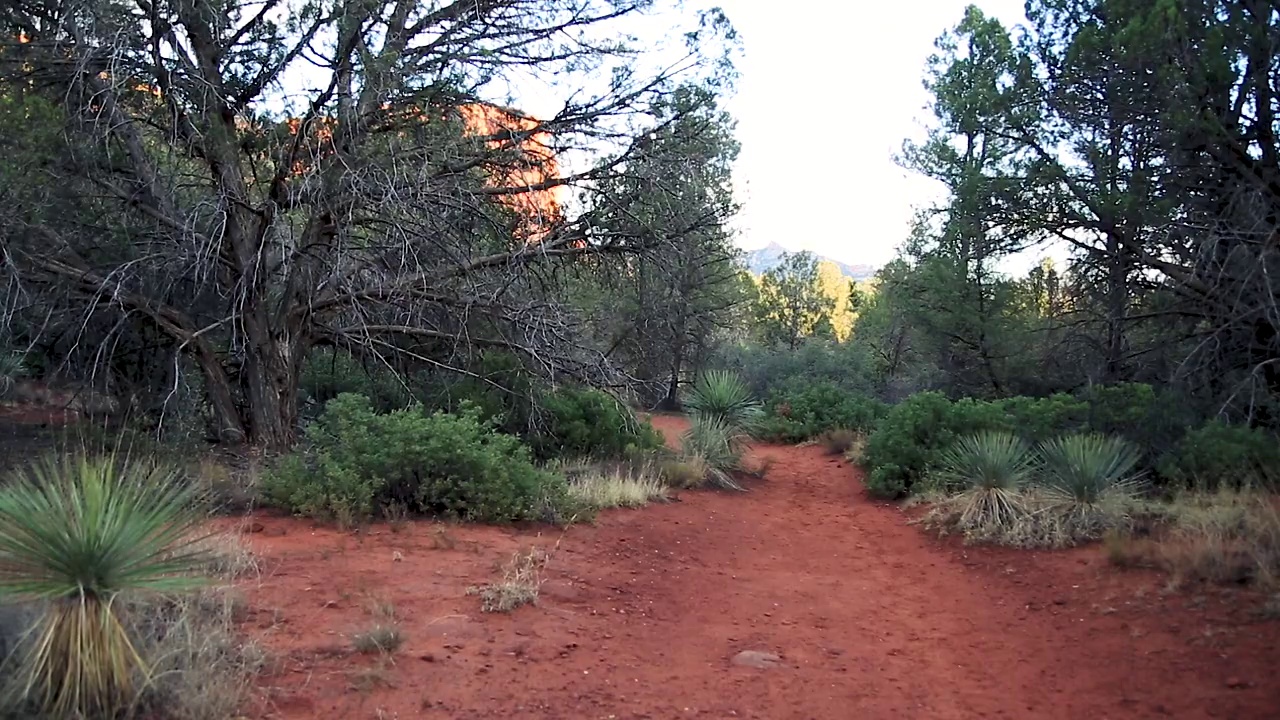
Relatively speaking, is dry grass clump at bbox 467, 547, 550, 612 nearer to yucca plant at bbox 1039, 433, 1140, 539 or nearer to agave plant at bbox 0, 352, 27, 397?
yucca plant at bbox 1039, 433, 1140, 539

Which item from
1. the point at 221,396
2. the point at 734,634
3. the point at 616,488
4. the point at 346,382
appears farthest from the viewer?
the point at 346,382

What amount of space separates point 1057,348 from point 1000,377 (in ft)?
9.21

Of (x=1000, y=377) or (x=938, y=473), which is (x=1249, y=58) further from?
(x=1000, y=377)

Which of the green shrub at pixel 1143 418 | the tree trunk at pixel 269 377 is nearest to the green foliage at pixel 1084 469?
the green shrub at pixel 1143 418

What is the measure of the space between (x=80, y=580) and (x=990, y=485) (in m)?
9.17

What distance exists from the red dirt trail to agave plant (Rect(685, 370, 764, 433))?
25.9ft

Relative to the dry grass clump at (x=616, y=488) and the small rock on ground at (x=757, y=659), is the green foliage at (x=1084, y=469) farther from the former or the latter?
the small rock on ground at (x=757, y=659)

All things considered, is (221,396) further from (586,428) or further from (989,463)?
(989,463)

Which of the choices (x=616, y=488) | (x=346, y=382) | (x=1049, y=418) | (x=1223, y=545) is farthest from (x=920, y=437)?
(x=346, y=382)

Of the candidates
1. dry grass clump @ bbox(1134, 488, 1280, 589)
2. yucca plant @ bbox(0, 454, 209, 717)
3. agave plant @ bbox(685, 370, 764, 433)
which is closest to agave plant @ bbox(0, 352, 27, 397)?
yucca plant @ bbox(0, 454, 209, 717)

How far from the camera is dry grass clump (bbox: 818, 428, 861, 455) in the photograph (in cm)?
2008

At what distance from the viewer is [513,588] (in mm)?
6973

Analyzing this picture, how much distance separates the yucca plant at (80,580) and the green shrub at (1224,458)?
9.85 m

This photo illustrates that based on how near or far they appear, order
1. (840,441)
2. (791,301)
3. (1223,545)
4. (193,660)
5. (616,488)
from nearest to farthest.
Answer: (193,660)
(1223,545)
(616,488)
(840,441)
(791,301)
